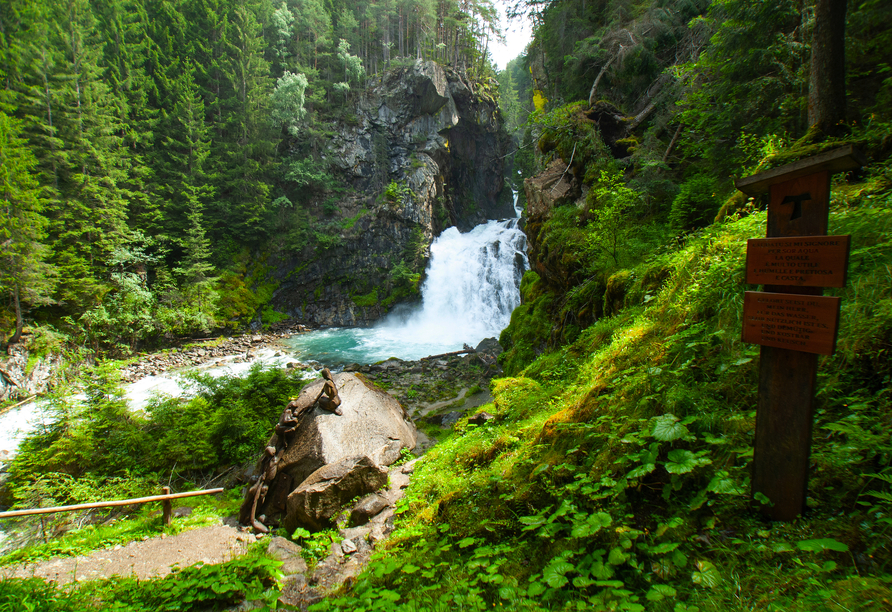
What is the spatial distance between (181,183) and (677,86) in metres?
23.6

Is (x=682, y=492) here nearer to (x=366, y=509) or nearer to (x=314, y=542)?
(x=366, y=509)

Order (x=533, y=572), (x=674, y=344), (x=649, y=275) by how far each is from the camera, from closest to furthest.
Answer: (x=533, y=572)
(x=674, y=344)
(x=649, y=275)

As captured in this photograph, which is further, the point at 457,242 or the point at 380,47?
the point at 380,47

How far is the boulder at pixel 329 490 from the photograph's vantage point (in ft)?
15.5

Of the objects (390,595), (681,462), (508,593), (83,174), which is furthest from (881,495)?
(83,174)

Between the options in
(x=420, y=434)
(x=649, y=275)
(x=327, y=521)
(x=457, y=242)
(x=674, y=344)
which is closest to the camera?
(x=674, y=344)

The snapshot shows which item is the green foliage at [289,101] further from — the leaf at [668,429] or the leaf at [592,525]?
the leaf at [592,525]

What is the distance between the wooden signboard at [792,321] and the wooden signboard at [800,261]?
0.10 m

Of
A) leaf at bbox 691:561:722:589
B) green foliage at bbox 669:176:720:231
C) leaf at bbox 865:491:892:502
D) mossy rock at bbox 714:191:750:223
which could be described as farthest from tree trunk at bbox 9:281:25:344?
mossy rock at bbox 714:191:750:223

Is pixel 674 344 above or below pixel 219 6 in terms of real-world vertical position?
below

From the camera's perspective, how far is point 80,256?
599 inches

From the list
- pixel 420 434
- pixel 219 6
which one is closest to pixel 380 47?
pixel 219 6

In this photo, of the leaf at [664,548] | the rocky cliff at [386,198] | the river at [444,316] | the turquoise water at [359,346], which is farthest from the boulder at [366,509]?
Answer: the rocky cliff at [386,198]

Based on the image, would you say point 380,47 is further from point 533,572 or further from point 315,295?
point 533,572
